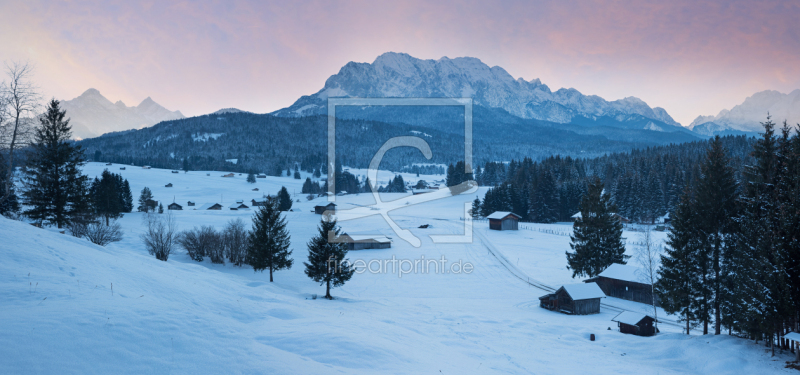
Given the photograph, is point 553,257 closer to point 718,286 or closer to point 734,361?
point 718,286

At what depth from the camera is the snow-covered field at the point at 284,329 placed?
25.8 ft

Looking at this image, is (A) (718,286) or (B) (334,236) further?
(B) (334,236)

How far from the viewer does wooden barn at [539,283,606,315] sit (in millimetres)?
27650

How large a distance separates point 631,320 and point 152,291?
25598 millimetres

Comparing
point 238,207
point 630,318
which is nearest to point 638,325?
point 630,318

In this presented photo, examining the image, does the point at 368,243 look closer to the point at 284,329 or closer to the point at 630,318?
the point at 630,318

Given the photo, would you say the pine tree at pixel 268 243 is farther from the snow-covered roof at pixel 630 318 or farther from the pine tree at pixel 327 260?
the snow-covered roof at pixel 630 318

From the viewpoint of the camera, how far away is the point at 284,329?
12.6 meters

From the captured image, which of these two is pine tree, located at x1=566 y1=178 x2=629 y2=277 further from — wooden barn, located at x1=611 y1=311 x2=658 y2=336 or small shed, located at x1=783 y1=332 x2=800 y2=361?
small shed, located at x1=783 y1=332 x2=800 y2=361

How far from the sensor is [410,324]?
19.5 metres

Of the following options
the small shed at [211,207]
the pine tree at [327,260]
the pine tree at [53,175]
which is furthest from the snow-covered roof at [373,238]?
the small shed at [211,207]

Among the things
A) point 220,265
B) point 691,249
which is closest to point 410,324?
point 691,249

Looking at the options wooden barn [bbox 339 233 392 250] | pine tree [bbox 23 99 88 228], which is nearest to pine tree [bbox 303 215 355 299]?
pine tree [bbox 23 99 88 228]

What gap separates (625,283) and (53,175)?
46.7 m
